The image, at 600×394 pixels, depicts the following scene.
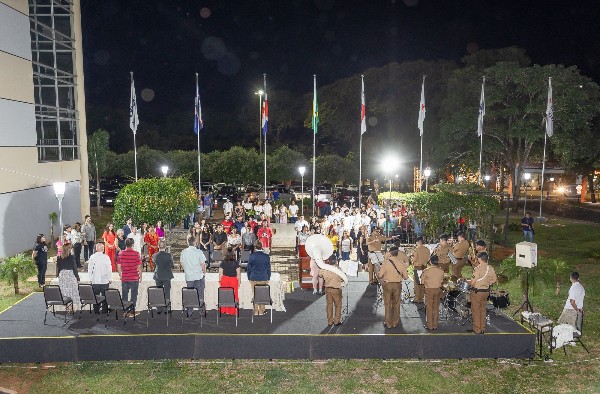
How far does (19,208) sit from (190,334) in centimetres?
1395

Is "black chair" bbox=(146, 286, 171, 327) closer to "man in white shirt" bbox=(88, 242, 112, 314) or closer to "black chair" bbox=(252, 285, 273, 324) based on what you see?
"man in white shirt" bbox=(88, 242, 112, 314)

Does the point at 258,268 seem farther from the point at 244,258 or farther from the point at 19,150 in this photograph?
the point at 19,150

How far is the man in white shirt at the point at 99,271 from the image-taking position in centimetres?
1051

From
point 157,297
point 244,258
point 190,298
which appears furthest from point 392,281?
point 244,258

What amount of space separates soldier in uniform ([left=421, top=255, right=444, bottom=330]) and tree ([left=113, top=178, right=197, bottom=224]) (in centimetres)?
1095

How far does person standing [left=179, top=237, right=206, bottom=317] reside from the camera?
10445mm

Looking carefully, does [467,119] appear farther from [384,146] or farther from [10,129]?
[10,129]

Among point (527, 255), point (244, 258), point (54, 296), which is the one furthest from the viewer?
point (244, 258)

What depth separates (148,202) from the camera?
58.9 feet

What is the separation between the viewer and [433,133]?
41.3m

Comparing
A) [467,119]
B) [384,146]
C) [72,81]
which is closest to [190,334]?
[72,81]

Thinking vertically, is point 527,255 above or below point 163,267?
above

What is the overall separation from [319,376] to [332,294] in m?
1.76

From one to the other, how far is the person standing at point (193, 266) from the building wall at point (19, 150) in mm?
11923
